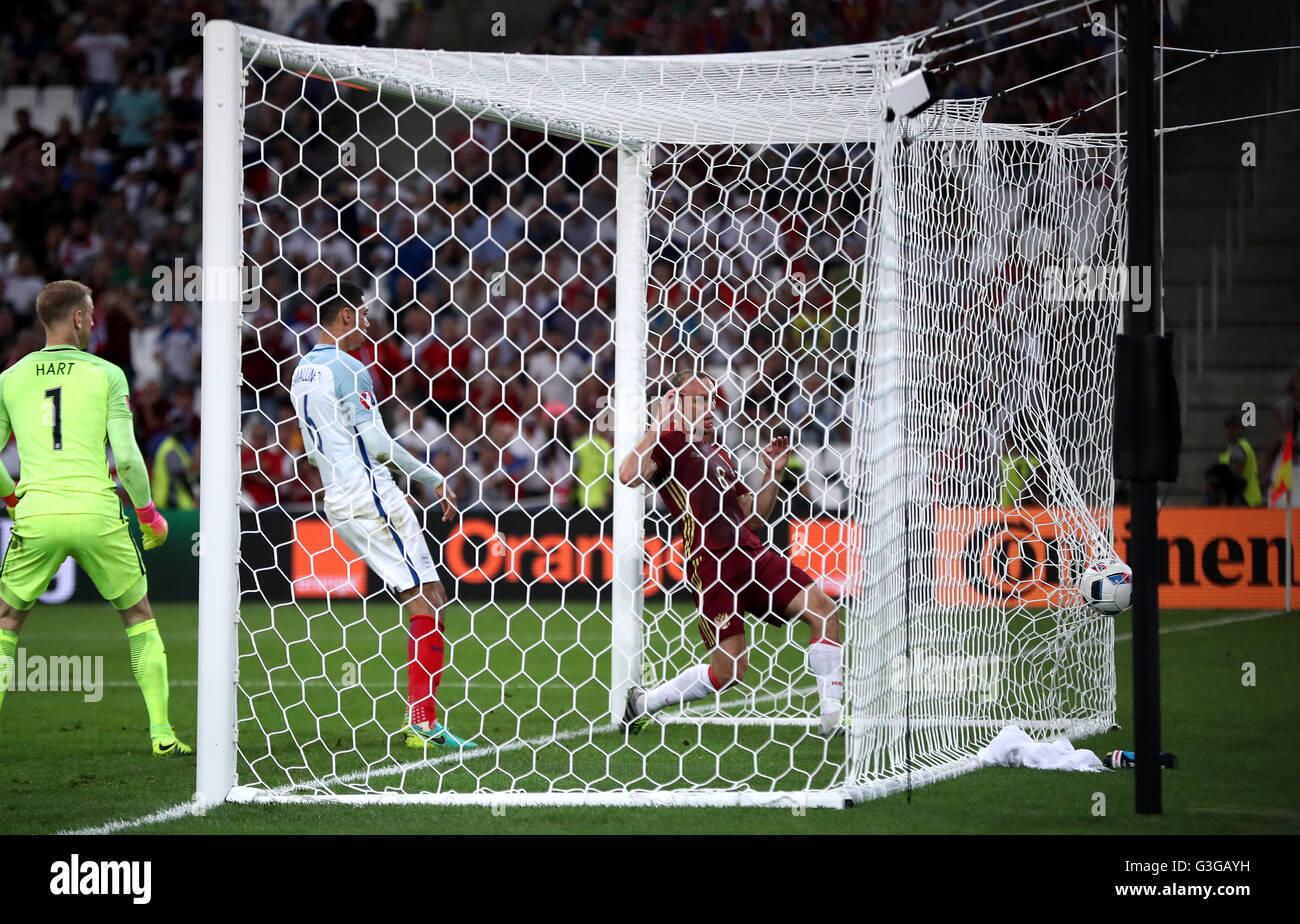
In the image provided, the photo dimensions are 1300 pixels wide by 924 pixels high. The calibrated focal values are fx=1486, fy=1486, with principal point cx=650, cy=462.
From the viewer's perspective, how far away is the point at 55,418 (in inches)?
224

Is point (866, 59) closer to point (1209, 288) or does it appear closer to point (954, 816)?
point (954, 816)

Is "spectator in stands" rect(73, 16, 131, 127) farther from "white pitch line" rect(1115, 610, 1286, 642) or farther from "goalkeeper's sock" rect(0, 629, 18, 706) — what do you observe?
"goalkeeper's sock" rect(0, 629, 18, 706)

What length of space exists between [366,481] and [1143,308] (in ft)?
10.5

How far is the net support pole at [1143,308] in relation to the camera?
4266mm

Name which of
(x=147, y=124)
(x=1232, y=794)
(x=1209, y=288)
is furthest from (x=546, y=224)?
(x=1232, y=794)

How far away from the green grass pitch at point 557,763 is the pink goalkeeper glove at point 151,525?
2.07 feet

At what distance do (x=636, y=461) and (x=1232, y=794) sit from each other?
244cm

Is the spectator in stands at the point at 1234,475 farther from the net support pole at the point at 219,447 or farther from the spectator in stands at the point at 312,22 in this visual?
the spectator in stands at the point at 312,22

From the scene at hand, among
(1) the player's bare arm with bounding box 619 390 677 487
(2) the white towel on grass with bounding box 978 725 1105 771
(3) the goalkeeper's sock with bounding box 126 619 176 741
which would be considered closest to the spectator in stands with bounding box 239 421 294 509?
(3) the goalkeeper's sock with bounding box 126 619 176 741

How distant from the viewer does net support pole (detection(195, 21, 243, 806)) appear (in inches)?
192

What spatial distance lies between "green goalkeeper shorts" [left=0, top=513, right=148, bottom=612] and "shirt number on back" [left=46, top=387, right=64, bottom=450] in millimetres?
291

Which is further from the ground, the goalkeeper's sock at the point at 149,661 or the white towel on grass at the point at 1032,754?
the goalkeeper's sock at the point at 149,661

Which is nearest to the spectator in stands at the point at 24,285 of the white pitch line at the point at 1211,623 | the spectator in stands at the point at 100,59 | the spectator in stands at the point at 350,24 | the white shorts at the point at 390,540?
the spectator in stands at the point at 100,59

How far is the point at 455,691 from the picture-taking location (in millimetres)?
8227
